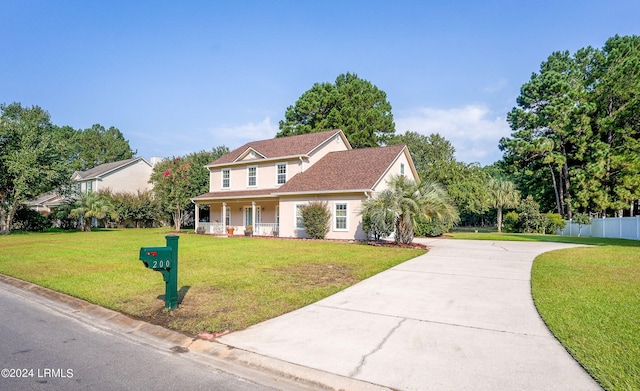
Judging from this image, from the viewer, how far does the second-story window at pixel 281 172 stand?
82.9 feet

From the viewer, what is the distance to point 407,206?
16.2 m

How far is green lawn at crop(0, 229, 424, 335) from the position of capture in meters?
6.02

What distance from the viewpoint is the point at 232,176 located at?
28094 millimetres

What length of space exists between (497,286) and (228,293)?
594 centimetres

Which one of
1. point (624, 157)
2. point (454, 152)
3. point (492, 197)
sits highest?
point (454, 152)

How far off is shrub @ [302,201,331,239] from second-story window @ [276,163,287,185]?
483 cm

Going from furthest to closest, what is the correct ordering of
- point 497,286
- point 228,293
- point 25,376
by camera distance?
point 497,286 → point 228,293 → point 25,376

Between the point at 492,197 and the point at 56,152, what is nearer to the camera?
the point at 56,152

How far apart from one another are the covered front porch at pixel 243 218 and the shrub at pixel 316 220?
12.7 feet

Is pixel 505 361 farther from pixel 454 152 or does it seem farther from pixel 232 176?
pixel 454 152

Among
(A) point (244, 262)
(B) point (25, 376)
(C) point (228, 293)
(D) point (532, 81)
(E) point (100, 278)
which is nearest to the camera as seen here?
(B) point (25, 376)

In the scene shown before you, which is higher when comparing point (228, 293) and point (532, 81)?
point (532, 81)

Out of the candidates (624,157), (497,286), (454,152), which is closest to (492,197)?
(624,157)

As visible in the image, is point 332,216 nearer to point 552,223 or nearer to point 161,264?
point 161,264
